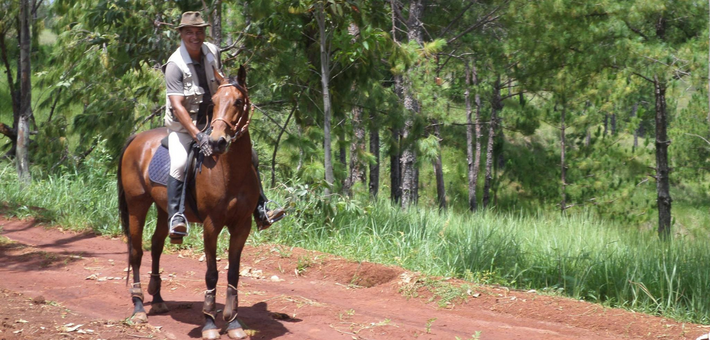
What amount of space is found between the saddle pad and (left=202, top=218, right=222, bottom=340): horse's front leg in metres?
0.78

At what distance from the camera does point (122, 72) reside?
40.4 ft

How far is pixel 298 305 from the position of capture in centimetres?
706

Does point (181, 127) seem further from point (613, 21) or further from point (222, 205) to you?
point (613, 21)

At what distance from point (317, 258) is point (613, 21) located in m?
10.5

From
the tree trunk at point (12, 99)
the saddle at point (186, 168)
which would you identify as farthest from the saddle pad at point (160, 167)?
the tree trunk at point (12, 99)

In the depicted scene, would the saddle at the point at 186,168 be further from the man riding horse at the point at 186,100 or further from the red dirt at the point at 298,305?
the red dirt at the point at 298,305

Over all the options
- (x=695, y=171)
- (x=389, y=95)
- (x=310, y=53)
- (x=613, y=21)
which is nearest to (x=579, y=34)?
Result: (x=613, y=21)

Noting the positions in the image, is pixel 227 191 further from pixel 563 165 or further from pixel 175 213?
A: pixel 563 165

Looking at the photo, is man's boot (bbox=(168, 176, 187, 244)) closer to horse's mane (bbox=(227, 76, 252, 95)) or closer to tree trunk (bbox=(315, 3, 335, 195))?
horse's mane (bbox=(227, 76, 252, 95))

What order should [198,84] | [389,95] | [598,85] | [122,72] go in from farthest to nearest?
1. [598,85]
2. [389,95]
3. [122,72]
4. [198,84]

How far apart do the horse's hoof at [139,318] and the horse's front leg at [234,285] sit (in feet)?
3.01

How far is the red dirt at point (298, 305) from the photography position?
20.3 feet

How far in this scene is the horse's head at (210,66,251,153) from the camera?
5391 millimetres

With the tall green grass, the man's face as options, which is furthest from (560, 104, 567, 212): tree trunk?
the man's face
